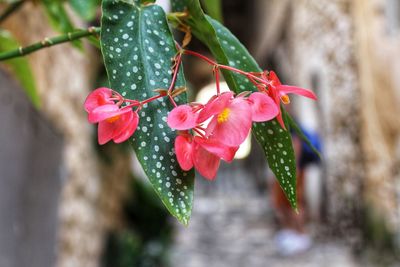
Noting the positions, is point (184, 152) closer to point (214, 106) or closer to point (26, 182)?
point (214, 106)

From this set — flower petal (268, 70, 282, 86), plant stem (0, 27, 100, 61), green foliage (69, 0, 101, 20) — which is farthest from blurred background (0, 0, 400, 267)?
flower petal (268, 70, 282, 86)

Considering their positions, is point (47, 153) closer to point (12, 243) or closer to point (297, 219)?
point (12, 243)

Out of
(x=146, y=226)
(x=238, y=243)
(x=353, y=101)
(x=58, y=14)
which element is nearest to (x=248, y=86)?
(x=58, y=14)

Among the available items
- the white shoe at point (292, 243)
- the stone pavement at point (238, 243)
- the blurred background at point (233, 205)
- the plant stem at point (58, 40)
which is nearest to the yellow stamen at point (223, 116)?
the plant stem at point (58, 40)

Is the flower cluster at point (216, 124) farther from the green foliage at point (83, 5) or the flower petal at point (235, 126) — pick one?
the green foliage at point (83, 5)

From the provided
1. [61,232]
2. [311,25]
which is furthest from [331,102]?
[61,232]

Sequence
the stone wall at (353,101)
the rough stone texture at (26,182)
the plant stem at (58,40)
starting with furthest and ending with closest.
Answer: the stone wall at (353,101), the rough stone texture at (26,182), the plant stem at (58,40)

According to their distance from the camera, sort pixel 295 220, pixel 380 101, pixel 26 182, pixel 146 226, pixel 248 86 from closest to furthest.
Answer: pixel 248 86, pixel 26 182, pixel 380 101, pixel 146 226, pixel 295 220
